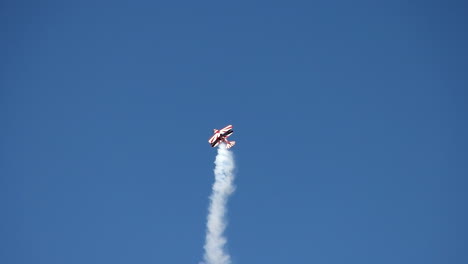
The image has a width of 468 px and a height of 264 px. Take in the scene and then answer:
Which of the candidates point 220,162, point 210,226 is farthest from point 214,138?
point 210,226

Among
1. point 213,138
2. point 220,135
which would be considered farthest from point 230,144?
point 213,138

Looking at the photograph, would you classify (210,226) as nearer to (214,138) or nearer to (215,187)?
(215,187)

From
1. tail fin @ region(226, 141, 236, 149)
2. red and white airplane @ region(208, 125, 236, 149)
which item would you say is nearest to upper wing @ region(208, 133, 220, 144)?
→ red and white airplane @ region(208, 125, 236, 149)

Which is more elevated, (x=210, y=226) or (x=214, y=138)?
(x=214, y=138)

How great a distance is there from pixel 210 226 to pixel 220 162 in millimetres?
13065

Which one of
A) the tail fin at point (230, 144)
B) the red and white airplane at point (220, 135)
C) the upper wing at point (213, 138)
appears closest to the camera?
the upper wing at point (213, 138)

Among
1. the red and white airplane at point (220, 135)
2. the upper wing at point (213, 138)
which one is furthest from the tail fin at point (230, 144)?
the upper wing at point (213, 138)

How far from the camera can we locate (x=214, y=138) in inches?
5325

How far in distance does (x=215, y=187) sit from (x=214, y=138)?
1068cm

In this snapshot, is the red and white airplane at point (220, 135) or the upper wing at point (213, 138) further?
the red and white airplane at point (220, 135)

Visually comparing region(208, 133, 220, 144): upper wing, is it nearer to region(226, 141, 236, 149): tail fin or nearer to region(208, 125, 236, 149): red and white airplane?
region(208, 125, 236, 149): red and white airplane

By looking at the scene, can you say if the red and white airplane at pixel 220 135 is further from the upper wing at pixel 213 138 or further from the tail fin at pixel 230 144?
the tail fin at pixel 230 144

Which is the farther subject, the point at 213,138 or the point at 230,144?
the point at 230,144

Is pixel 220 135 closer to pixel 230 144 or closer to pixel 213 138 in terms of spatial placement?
pixel 213 138
